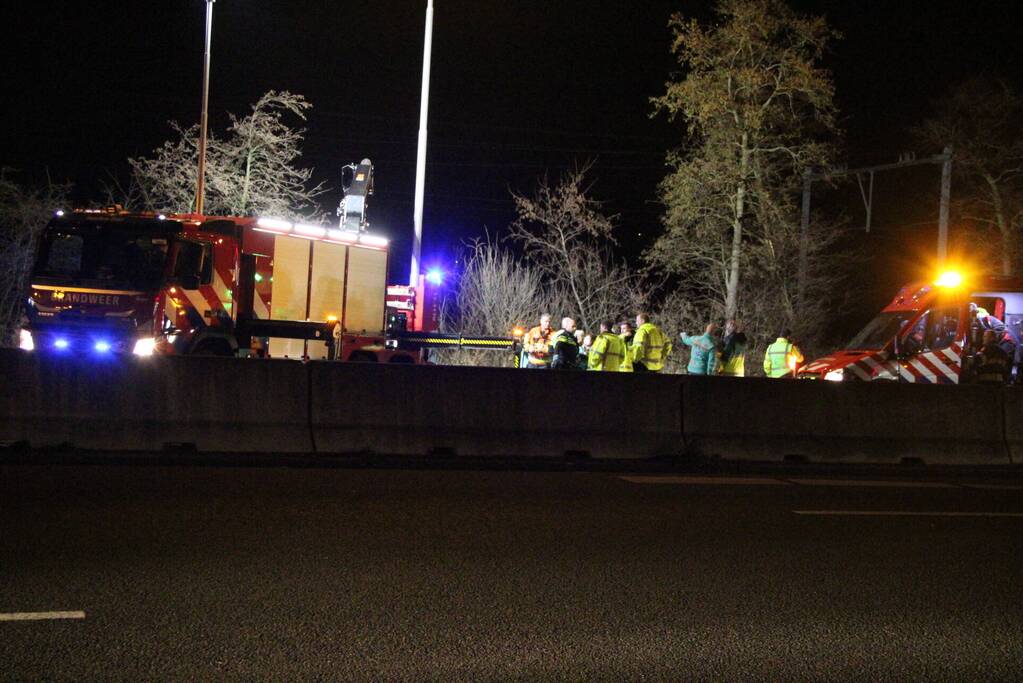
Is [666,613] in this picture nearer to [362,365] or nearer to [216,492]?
[216,492]

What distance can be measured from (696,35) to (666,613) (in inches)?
1028

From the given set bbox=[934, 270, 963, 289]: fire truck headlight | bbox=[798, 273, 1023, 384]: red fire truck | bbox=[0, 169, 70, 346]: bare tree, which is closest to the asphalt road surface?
bbox=[798, 273, 1023, 384]: red fire truck

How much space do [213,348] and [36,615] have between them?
10.5 m

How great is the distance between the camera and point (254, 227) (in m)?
16.5

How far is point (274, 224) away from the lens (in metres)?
16.9

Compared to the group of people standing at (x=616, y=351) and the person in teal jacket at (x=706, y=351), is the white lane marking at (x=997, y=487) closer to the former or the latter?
the group of people standing at (x=616, y=351)

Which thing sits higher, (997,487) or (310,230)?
(310,230)

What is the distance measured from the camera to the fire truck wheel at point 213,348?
608 inches

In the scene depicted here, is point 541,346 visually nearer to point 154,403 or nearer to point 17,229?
point 154,403

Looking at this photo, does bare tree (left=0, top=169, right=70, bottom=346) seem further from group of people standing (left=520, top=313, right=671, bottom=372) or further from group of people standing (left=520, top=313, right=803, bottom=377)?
group of people standing (left=520, top=313, right=671, bottom=372)

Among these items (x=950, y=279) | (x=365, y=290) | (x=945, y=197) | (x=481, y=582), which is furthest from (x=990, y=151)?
(x=481, y=582)

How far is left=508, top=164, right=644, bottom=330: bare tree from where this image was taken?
3694 centimetres

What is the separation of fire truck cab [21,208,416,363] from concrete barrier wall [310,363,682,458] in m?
3.45

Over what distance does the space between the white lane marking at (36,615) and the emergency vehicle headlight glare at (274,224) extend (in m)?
11.5
